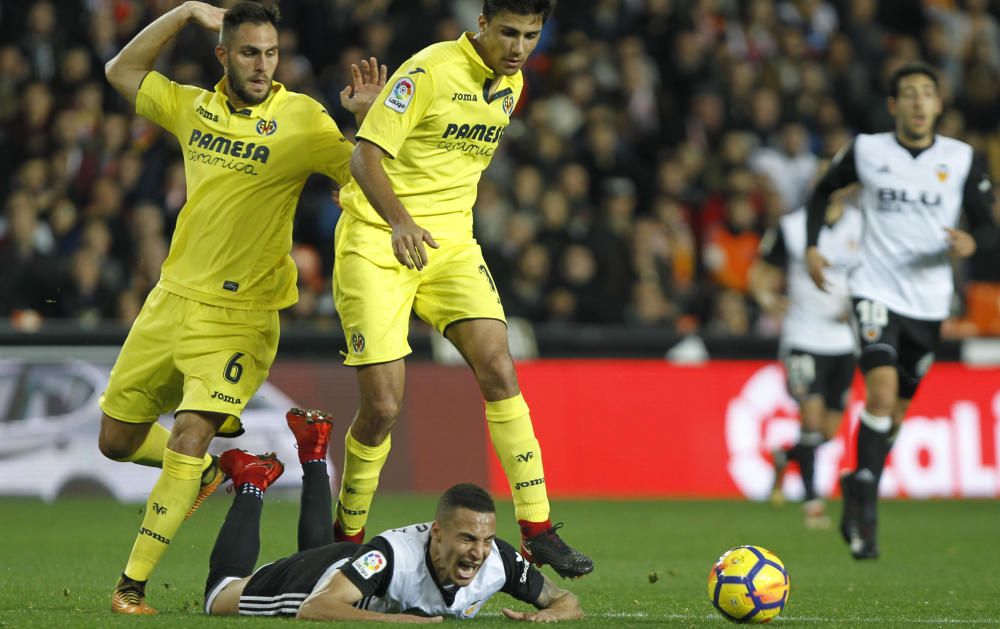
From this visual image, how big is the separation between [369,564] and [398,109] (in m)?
2.09

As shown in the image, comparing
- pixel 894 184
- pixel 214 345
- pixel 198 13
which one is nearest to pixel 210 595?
pixel 214 345

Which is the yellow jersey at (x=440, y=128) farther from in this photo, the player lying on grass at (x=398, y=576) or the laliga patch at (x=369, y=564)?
the laliga patch at (x=369, y=564)

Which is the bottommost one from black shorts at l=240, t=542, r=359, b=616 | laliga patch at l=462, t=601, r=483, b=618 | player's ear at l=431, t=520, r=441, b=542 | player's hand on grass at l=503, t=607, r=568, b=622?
player's hand on grass at l=503, t=607, r=568, b=622

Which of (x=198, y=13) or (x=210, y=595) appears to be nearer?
(x=210, y=595)

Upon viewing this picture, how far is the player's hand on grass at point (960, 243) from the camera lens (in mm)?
9062

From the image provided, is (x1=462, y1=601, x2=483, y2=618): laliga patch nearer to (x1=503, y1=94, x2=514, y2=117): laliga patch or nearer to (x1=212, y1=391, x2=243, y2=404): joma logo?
(x1=212, y1=391, x2=243, y2=404): joma logo

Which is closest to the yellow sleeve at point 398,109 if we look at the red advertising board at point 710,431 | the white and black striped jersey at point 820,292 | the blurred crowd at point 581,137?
the white and black striped jersey at point 820,292

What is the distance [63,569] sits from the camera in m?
8.52

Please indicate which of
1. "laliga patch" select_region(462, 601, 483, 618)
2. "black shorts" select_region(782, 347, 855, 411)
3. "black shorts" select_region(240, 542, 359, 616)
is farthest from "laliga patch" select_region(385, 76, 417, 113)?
"black shorts" select_region(782, 347, 855, 411)

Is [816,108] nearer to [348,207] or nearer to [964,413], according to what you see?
[964,413]

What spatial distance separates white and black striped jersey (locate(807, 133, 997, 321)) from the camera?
9.36 meters

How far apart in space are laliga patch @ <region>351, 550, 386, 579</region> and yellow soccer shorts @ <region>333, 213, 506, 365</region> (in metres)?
1.40

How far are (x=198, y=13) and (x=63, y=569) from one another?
323cm

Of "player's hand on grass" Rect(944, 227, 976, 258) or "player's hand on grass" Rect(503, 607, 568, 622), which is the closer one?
"player's hand on grass" Rect(503, 607, 568, 622)
